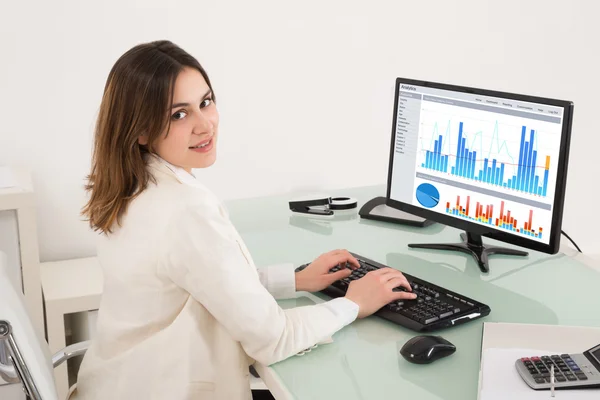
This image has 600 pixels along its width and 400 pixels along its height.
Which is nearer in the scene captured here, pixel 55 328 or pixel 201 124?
pixel 201 124

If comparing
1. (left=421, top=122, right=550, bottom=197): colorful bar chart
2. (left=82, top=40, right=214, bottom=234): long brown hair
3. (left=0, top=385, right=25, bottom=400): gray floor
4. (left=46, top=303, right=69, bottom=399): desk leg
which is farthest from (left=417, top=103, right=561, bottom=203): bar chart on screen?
(left=0, top=385, right=25, bottom=400): gray floor

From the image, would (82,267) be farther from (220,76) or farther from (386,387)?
(386,387)

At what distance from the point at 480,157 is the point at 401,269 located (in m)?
0.33

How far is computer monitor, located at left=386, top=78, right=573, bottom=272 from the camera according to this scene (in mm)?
1762

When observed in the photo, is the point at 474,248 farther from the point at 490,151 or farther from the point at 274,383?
the point at 274,383

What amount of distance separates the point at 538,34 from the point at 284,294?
234 centimetres

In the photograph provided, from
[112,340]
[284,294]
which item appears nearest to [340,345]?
[284,294]

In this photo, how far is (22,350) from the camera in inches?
52.9

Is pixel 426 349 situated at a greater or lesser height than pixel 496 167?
lesser

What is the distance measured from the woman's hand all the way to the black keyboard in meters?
0.17

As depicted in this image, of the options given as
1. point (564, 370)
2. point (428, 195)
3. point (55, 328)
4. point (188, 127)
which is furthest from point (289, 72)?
point (564, 370)

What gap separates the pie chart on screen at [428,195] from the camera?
2.04m

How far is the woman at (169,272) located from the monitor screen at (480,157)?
16.1 inches

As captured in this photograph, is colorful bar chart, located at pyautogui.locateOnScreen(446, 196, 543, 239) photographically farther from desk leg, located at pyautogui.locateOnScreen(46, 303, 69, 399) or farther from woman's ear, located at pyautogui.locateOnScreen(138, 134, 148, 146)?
desk leg, located at pyautogui.locateOnScreen(46, 303, 69, 399)
